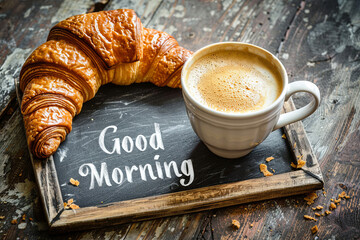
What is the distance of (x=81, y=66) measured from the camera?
125 cm

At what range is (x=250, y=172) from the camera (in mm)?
1148

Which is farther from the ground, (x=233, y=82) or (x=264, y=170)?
(x=233, y=82)

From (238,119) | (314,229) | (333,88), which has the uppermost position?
(238,119)

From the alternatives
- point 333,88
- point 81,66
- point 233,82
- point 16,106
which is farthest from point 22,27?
point 333,88

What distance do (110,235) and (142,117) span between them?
41 centimetres

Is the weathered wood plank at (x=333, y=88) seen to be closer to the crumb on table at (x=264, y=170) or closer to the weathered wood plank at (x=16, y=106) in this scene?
the crumb on table at (x=264, y=170)

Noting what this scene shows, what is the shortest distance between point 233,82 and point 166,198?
15.1 inches

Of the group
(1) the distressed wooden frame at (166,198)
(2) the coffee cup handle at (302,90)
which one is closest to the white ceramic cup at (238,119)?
(2) the coffee cup handle at (302,90)

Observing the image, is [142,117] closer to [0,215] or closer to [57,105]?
[57,105]

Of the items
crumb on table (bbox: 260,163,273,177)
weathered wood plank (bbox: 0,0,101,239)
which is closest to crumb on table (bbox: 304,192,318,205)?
crumb on table (bbox: 260,163,273,177)

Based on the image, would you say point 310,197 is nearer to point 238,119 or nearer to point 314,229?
point 314,229

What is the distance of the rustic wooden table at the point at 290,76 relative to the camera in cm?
108

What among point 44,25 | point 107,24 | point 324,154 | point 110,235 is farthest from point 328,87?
point 44,25

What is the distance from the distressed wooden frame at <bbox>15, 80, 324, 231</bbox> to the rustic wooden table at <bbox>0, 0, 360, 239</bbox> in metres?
0.03
